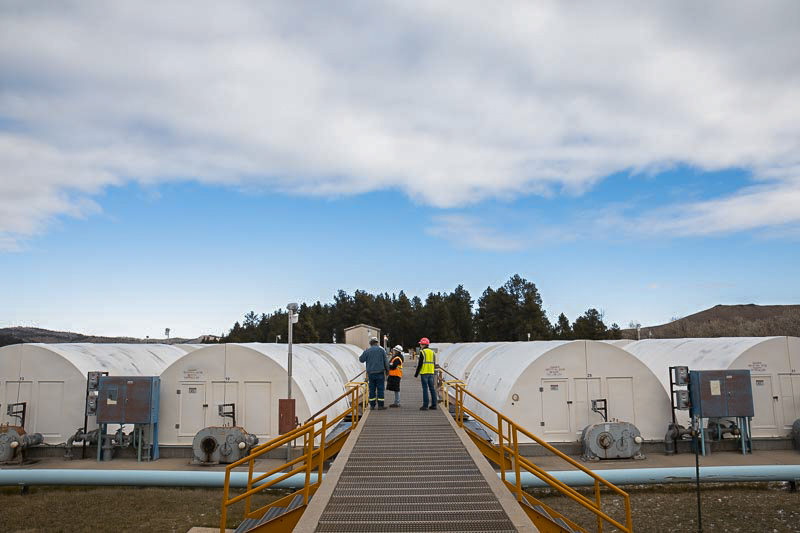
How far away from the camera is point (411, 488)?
28.5 feet

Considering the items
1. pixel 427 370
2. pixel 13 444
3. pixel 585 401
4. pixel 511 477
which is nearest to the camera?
pixel 511 477

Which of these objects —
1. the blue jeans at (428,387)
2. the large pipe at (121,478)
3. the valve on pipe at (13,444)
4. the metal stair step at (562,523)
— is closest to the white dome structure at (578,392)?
the blue jeans at (428,387)

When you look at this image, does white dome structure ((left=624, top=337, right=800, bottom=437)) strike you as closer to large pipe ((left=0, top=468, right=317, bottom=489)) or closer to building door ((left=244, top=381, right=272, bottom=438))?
building door ((left=244, top=381, right=272, bottom=438))

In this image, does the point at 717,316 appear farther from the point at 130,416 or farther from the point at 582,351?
the point at 130,416

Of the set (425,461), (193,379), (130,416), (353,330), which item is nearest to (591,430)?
(425,461)

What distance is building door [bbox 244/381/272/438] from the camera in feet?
61.0

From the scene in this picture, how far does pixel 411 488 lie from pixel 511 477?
4.78m

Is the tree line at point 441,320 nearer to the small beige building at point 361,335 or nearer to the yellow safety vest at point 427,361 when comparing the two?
the small beige building at point 361,335

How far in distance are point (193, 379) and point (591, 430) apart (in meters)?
13.0

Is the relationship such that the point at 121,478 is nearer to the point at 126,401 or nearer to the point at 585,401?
the point at 126,401

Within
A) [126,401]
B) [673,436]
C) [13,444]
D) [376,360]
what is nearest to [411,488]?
[376,360]

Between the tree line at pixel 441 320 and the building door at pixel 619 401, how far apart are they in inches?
2433

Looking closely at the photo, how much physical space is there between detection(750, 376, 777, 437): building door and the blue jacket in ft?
45.3

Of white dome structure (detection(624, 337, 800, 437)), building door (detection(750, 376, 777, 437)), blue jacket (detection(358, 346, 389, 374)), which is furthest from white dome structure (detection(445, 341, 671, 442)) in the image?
blue jacket (detection(358, 346, 389, 374))
